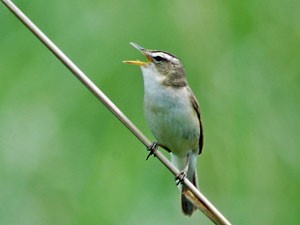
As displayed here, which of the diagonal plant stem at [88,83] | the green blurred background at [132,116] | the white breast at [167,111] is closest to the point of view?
the diagonal plant stem at [88,83]

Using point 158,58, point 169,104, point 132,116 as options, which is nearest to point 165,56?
point 158,58

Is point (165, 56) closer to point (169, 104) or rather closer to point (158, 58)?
point (158, 58)

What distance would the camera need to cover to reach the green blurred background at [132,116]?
552cm

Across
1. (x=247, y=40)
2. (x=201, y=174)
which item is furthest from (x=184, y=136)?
(x=247, y=40)

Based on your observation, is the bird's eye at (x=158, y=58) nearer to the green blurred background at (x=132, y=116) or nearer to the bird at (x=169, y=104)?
the bird at (x=169, y=104)

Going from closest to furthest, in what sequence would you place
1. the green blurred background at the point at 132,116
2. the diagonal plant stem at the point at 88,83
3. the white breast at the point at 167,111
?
the diagonal plant stem at the point at 88,83 < the white breast at the point at 167,111 < the green blurred background at the point at 132,116

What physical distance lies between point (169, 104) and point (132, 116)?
47cm

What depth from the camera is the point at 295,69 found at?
614 cm

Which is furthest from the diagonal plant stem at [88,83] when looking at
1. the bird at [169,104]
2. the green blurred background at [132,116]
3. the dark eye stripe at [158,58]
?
the green blurred background at [132,116]

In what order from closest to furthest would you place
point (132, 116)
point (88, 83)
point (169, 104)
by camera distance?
point (88, 83)
point (169, 104)
point (132, 116)

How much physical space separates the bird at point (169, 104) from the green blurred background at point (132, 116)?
274 millimetres

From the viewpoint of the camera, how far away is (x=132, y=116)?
18.3 ft

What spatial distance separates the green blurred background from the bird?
27cm

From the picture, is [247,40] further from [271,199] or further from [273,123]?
[271,199]
